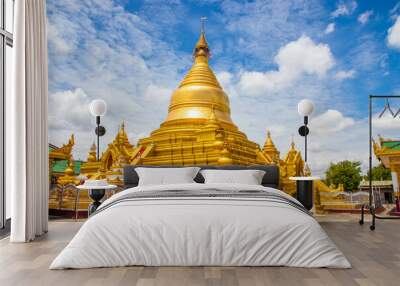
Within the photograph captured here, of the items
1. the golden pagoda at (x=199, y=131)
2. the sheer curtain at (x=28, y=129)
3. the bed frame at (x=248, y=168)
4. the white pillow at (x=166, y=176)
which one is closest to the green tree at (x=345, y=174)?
the golden pagoda at (x=199, y=131)

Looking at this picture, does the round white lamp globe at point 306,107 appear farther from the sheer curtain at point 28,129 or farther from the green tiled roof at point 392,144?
the sheer curtain at point 28,129

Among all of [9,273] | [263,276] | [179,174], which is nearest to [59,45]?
[179,174]

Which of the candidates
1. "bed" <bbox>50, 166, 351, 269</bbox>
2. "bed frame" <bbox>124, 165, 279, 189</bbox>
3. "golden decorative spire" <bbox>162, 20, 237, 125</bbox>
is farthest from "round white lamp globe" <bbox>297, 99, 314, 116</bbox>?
"bed" <bbox>50, 166, 351, 269</bbox>

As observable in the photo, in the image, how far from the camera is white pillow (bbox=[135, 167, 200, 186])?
12.5 ft

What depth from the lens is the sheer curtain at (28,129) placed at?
3.20m

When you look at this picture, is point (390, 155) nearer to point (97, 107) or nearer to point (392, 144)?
point (392, 144)

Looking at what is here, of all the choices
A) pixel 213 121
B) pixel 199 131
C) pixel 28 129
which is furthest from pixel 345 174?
pixel 28 129

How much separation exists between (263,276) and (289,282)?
0.16 metres

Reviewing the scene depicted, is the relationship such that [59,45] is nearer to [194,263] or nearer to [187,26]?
[187,26]

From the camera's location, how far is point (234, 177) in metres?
3.82

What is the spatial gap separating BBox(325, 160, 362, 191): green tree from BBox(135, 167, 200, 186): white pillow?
307cm

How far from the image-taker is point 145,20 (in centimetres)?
623

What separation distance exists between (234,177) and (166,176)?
694mm

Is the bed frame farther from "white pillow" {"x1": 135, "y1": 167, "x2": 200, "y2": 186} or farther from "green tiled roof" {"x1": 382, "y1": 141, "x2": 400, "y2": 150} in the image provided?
"green tiled roof" {"x1": 382, "y1": 141, "x2": 400, "y2": 150}
